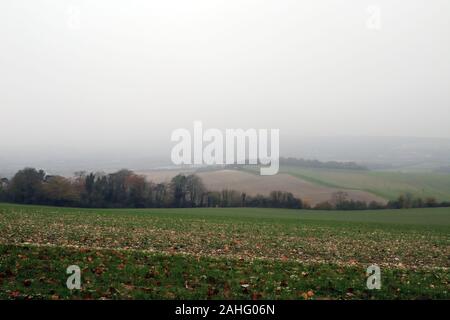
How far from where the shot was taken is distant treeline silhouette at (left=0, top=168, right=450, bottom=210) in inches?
2313

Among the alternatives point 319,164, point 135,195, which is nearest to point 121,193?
point 135,195

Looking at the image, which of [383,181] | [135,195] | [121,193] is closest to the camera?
[135,195]

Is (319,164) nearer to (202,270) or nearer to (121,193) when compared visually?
(121,193)

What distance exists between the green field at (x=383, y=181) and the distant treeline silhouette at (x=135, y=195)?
9.14 ft

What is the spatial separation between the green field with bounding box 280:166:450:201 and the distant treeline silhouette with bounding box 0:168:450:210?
2787mm

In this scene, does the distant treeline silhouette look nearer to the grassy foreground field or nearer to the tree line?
the tree line

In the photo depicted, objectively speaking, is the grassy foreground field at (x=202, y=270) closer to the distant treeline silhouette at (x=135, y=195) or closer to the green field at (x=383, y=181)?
the distant treeline silhouette at (x=135, y=195)

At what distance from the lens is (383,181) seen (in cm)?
6912

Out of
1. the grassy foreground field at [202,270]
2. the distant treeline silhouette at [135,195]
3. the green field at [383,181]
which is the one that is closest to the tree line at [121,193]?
the distant treeline silhouette at [135,195]

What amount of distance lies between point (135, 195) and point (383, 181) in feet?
133
